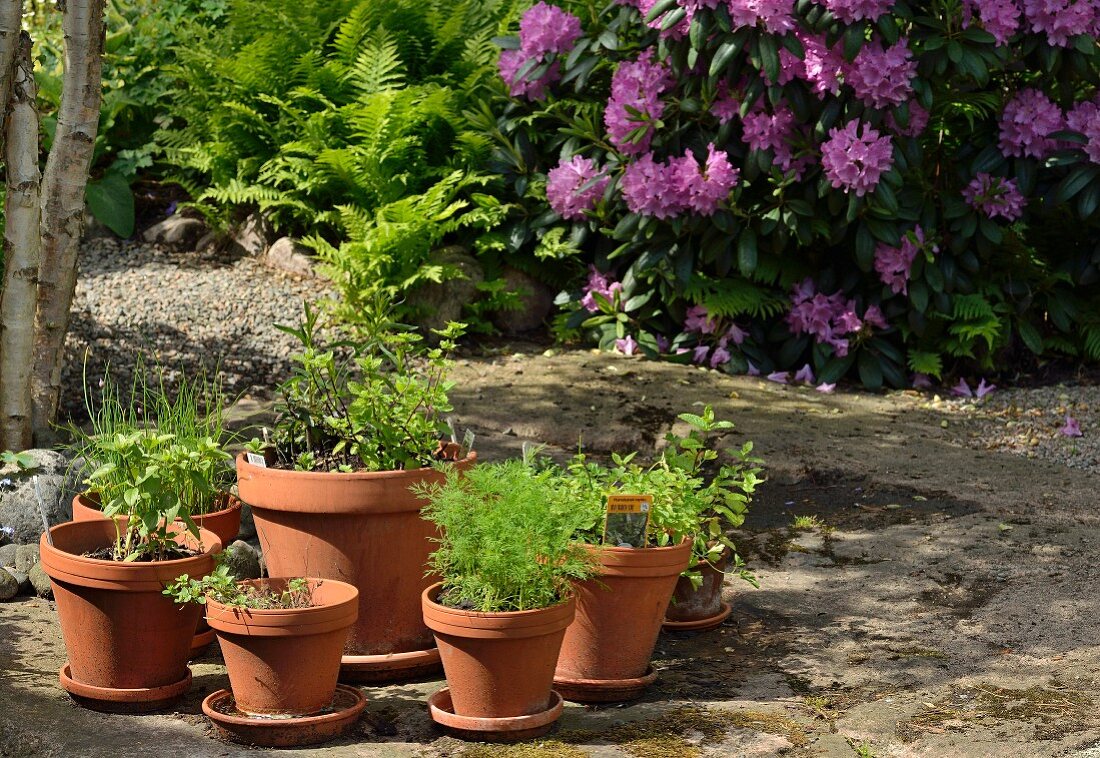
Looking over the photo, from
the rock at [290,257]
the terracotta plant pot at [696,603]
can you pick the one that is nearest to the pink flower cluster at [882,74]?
the rock at [290,257]

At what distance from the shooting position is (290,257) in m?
7.43

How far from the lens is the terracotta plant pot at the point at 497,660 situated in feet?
9.53

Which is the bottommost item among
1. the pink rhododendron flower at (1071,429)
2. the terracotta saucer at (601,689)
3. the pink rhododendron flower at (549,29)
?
the terracotta saucer at (601,689)

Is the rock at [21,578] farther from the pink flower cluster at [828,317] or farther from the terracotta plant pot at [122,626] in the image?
the pink flower cluster at [828,317]

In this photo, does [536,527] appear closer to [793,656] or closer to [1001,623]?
[793,656]

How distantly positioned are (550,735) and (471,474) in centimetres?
65

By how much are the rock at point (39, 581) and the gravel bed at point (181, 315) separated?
5.04ft

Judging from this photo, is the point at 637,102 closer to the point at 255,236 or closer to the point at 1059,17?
the point at 1059,17

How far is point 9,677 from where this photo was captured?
321 cm

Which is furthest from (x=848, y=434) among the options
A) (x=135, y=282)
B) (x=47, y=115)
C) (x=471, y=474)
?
(x=47, y=115)

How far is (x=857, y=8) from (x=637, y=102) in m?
1.28

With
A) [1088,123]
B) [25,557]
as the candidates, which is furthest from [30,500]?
[1088,123]

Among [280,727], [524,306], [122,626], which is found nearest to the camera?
[280,727]

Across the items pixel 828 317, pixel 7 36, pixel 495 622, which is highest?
pixel 7 36
